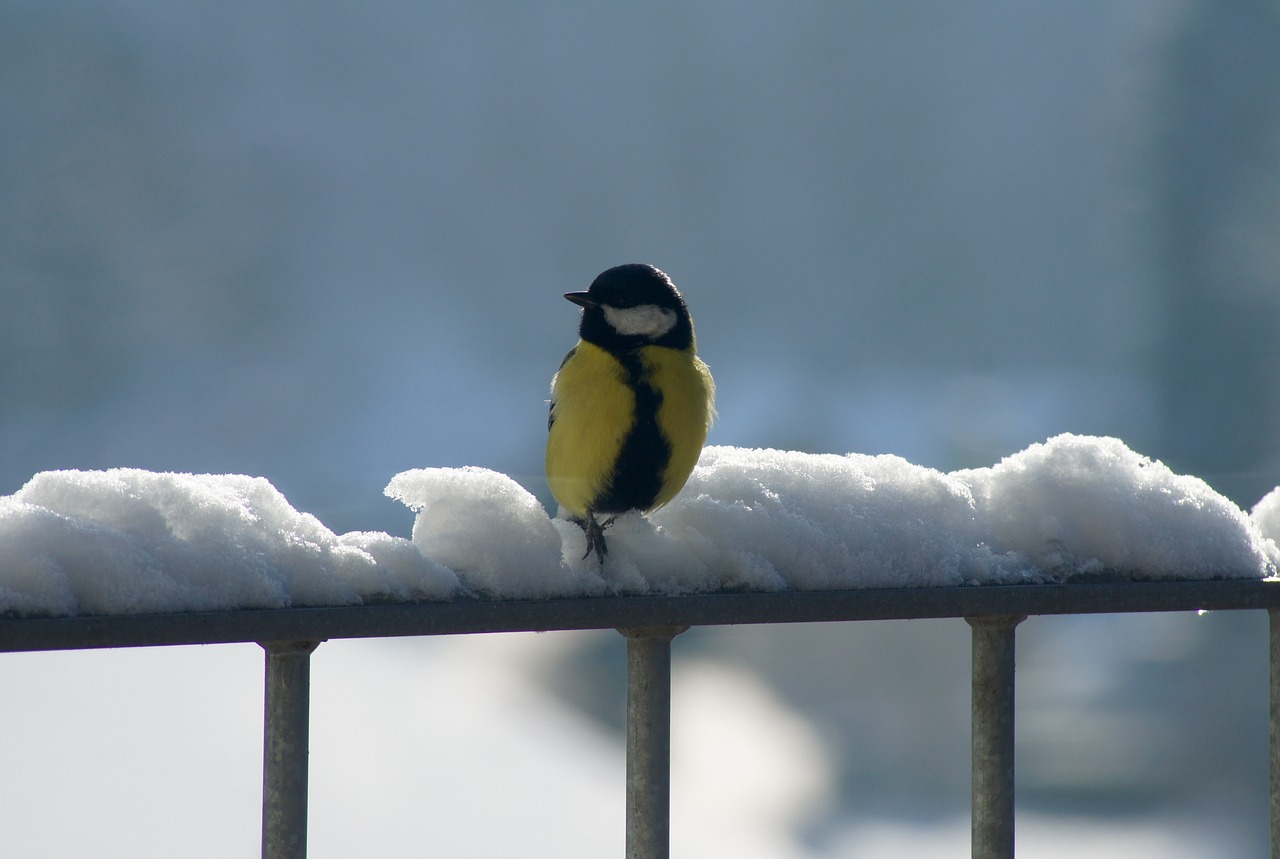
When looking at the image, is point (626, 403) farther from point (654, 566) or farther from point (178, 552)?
point (178, 552)

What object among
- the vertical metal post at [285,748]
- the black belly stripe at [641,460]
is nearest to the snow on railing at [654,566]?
the vertical metal post at [285,748]

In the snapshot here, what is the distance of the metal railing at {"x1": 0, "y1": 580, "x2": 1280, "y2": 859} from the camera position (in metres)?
0.67

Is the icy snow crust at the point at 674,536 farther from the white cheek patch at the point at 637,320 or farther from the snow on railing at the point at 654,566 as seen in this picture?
the white cheek patch at the point at 637,320

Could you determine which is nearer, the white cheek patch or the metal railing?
the metal railing

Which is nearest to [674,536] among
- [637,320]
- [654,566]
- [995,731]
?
[654,566]

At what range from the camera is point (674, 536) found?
87cm

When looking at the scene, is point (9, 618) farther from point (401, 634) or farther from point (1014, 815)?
point (1014, 815)

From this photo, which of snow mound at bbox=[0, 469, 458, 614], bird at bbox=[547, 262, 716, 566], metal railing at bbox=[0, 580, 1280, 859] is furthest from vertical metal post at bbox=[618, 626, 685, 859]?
bird at bbox=[547, 262, 716, 566]

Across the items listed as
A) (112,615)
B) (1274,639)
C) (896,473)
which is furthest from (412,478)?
(1274,639)

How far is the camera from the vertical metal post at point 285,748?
73cm

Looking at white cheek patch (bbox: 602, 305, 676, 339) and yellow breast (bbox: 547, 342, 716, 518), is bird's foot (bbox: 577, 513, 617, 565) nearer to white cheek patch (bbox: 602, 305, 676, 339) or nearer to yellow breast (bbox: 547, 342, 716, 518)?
yellow breast (bbox: 547, 342, 716, 518)

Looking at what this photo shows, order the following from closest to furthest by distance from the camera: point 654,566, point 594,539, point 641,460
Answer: point 654,566 < point 594,539 < point 641,460

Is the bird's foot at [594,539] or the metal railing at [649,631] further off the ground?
the bird's foot at [594,539]

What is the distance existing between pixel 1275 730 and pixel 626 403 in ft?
2.04
